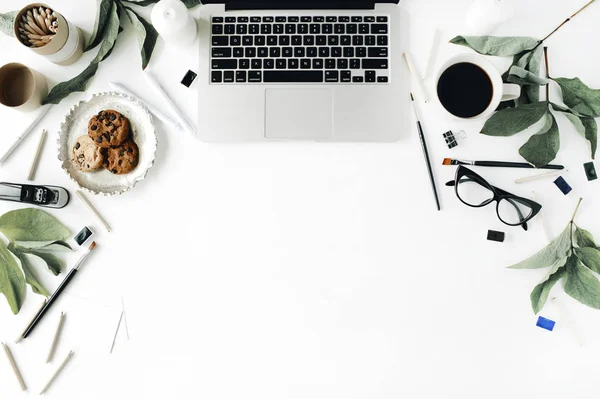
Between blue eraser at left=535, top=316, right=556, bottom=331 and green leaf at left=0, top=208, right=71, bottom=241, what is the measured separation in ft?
3.10

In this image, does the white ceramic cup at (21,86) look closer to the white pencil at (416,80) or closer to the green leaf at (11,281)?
the green leaf at (11,281)

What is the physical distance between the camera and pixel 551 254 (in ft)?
2.42

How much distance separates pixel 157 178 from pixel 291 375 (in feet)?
1.55

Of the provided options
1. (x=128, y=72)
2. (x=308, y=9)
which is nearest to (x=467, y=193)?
(x=308, y=9)

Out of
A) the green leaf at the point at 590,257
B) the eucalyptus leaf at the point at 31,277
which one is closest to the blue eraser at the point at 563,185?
the green leaf at the point at 590,257

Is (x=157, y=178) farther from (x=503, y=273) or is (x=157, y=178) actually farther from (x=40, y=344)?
(x=503, y=273)

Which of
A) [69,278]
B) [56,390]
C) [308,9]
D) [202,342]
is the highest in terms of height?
[308,9]

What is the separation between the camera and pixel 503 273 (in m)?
0.77

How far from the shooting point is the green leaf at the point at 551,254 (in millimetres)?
733

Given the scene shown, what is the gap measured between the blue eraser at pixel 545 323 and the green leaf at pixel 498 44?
519mm

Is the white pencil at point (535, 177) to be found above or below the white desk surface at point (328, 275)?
above

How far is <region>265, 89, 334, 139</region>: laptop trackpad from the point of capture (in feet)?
2.48

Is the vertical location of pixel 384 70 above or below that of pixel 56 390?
above

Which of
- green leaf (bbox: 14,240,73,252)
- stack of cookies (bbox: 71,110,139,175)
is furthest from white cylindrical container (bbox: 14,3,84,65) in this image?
green leaf (bbox: 14,240,73,252)
